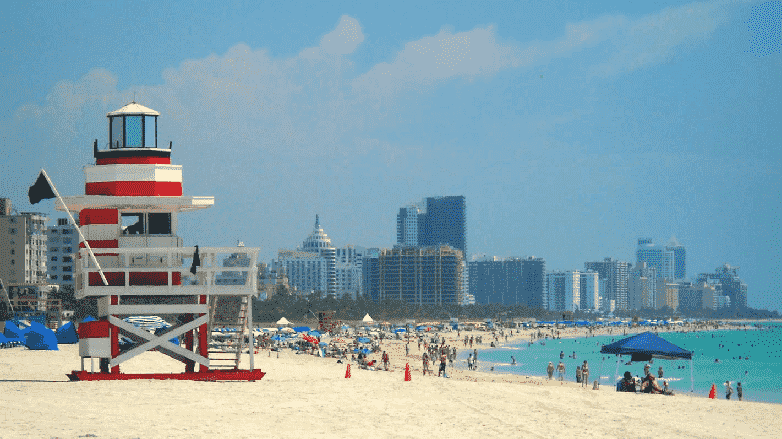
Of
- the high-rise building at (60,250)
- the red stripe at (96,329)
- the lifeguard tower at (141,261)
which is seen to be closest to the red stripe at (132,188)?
the lifeguard tower at (141,261)

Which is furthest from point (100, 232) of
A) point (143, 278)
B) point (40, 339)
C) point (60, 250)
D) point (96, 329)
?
point (60, 250)

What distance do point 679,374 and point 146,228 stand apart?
49.6 meters

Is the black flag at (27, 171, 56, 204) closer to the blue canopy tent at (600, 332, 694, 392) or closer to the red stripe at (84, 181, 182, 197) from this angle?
the red stripe at (84, 181, 182, 197)

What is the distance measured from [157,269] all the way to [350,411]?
19.6 ft

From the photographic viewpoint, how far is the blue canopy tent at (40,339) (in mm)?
37406

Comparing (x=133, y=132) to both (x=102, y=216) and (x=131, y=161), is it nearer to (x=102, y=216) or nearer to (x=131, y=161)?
(x=131, y=161)

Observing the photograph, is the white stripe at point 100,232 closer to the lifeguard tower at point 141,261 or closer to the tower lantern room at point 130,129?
A: the lifeguard tower at point 141,261

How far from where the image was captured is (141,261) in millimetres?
19500

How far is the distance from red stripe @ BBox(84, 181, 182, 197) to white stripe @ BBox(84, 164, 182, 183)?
3.4 inches

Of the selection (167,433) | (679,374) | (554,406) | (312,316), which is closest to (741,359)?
(679,374)

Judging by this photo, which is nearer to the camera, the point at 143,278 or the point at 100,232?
the point at 143,278

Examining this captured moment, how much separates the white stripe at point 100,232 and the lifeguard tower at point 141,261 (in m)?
0.02

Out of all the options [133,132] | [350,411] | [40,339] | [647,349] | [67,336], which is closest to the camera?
[350,411]

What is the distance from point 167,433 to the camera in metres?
12.6
